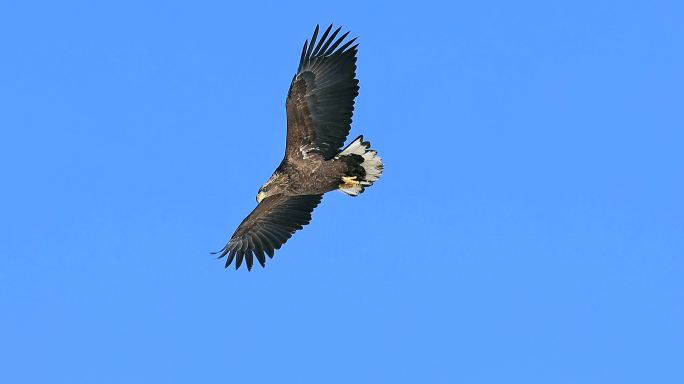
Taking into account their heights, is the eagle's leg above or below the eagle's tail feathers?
below

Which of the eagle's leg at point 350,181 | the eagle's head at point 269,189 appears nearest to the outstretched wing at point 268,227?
the eagle's head at point 269,189

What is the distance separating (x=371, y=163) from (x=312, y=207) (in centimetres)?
144

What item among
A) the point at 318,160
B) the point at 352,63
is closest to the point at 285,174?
the point at 318,160

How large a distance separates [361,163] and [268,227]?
1.79m

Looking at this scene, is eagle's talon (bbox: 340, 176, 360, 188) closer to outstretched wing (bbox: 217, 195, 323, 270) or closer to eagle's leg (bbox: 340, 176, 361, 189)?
eagle's leg (bbox: 340, 176, 361, 189)

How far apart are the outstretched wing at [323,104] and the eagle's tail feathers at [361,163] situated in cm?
24

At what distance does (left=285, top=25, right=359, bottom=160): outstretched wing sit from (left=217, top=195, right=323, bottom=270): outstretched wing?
928mm

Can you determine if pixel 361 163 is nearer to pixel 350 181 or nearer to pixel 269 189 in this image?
pixel 350 181

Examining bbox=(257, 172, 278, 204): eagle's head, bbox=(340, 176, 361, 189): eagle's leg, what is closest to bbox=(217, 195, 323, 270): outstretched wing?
bbox=(257, 172, 278, 204): eagle's head

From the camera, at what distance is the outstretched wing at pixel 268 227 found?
19500mm

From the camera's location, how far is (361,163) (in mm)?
18969

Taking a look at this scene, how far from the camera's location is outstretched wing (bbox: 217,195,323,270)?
19500mm

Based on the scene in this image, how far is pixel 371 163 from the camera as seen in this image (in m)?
19.0

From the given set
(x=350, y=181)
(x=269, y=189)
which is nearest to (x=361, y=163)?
(x=350, y=181)
